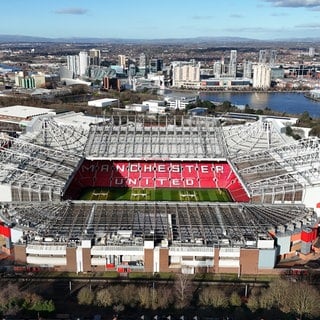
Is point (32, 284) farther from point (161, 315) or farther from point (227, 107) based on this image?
point (227, 107)

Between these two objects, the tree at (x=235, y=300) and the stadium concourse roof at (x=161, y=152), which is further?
the stadium concourse roof at (x=161, y=152)

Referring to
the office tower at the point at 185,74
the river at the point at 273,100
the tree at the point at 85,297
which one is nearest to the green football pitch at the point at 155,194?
the tree at the point at 85,297

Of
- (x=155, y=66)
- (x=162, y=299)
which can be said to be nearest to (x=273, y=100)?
(x=155, y=66)

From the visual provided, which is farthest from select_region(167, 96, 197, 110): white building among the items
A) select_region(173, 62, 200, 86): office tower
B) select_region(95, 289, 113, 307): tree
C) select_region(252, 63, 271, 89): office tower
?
select_region(95, 289, 113, 307): tree

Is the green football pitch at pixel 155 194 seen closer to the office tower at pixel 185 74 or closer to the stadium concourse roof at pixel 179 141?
the stadium concourse roof at pixel 179 141

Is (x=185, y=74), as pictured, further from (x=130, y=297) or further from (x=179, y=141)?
(x=130, y=297)
